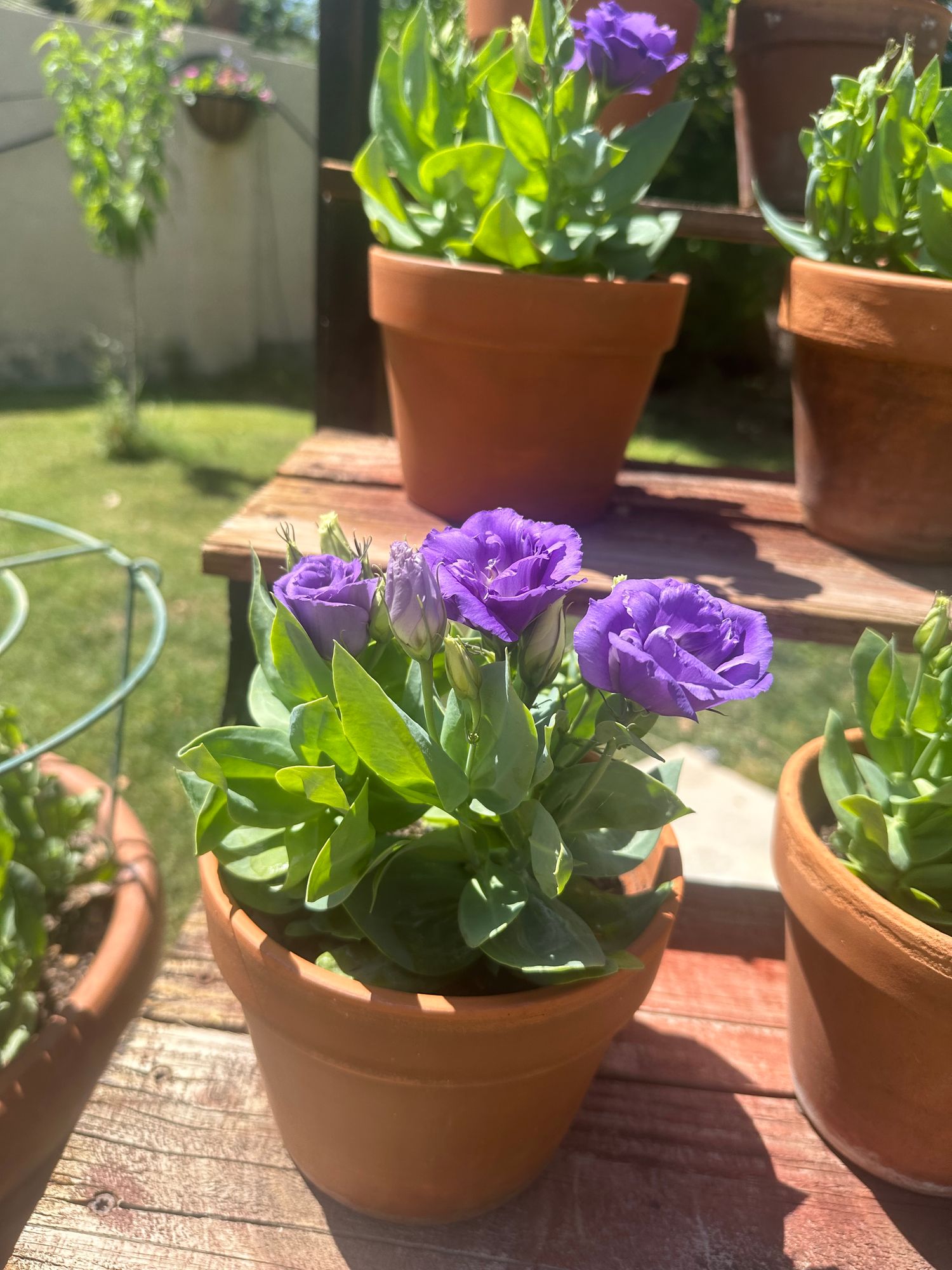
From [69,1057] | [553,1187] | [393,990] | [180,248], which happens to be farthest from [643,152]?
[180,248]

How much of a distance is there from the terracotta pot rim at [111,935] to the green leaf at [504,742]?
521mm

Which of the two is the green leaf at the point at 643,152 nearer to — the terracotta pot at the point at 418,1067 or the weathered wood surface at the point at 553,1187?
the terracotta pot at the point at 418,1067

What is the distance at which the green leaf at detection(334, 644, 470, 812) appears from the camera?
1.49ft

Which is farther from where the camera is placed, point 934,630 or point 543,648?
point 934,630

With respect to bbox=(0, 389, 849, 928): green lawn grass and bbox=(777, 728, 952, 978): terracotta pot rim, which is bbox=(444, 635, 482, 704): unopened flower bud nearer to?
bbox=(777, 728, 952, 978): terracotta pot rim

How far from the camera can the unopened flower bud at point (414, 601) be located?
431 mm

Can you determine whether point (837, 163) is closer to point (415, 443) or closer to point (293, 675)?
point (415, 443)

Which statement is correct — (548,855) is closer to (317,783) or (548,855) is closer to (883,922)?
(317,783)

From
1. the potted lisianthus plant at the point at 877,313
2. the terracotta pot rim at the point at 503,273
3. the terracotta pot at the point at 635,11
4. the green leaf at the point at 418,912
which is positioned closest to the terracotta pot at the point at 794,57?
the terracotta pot at the point at 635,11

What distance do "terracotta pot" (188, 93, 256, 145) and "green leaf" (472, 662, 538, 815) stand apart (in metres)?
3.88

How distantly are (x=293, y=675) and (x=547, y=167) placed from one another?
0.45 metres

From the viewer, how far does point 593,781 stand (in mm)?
499

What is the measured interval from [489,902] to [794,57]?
864 millimetres

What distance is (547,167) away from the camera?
720 mm
